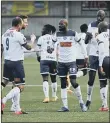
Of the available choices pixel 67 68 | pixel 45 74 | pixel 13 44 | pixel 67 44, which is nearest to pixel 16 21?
pixel 13 44

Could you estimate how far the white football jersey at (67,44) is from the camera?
42.5 feet

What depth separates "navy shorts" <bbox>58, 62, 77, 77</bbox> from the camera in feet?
42.6

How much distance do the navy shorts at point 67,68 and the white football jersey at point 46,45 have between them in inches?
96.1

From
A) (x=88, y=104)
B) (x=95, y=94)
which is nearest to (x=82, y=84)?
(x=95, y=94)

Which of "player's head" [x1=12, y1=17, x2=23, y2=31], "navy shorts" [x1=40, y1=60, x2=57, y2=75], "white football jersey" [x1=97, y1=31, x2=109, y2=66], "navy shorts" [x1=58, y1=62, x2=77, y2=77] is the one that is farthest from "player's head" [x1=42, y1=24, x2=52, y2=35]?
"white football jersey" [x1=97, y1=31, x2=109, y2=66]

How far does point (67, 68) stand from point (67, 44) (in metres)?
0.58

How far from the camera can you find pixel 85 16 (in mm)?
49719

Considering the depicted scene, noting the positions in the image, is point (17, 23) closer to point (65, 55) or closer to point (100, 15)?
point (65, 55)

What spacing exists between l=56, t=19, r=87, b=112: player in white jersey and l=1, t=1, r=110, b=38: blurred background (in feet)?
118

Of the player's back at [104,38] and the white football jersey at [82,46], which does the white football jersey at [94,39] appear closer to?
the white football jersey at [82,46]

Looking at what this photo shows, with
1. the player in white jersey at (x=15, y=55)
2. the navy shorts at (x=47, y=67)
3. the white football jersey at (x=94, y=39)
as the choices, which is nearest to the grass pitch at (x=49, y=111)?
the player in white jersey at (x=15, y=55)

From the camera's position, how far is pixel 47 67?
15.7m

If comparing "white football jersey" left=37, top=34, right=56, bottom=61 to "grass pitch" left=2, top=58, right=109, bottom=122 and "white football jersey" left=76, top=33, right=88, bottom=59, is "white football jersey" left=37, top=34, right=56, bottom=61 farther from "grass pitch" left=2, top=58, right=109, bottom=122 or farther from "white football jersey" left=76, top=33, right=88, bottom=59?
"grass pitch" left=2, top=58, right=109, bottom=122

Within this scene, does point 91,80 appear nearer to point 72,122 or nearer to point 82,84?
point 72,122
